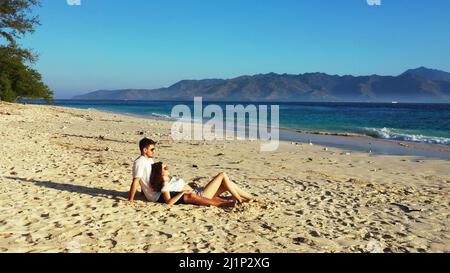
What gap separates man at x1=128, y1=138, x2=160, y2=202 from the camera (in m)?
7.59

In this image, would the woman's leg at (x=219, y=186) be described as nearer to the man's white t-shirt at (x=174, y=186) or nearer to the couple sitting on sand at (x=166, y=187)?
the couple sitting on sand at (x=166, y=187)

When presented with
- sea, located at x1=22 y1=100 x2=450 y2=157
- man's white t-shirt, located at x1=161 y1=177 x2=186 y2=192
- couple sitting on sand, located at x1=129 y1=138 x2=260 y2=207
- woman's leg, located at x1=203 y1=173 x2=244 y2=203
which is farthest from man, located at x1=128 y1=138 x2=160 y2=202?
sea, located at x1=22 y1=100 x2=450 y2=157

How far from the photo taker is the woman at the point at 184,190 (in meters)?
7.58

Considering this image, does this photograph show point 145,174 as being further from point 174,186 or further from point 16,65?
point 16,65

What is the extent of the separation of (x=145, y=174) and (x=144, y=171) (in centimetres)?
8

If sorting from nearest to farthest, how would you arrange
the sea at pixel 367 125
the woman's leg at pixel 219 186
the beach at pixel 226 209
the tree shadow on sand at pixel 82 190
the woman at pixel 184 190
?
1. the beach at pixel 226 209
2. the woman at pixel 184 190
3. the woman's leg at pixel 219 186
4. the tree shadow on sand at pixel 82 190
5. the sea at pixel 367 125

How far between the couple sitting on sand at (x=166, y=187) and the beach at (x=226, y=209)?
19cm

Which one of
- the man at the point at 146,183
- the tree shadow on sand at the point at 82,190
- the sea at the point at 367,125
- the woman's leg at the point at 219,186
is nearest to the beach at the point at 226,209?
the tree shadow on sand at the point at 82,190

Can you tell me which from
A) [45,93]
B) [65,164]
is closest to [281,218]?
[65,164]

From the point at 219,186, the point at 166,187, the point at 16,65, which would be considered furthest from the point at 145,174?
the point at 16,65

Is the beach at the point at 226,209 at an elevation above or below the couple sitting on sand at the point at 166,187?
below

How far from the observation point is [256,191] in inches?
364

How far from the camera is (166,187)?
761 cm
